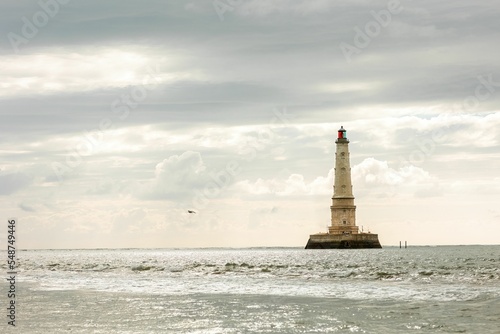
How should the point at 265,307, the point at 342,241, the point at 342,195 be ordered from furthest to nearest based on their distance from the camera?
the point at 342,241
the point at 342,195
the point at 265,307

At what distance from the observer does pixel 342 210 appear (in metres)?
142

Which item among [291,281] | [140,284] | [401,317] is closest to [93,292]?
[140,284]

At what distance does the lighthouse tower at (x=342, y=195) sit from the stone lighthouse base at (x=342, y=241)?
3.84ft

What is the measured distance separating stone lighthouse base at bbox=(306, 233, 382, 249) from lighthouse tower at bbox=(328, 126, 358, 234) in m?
1.17

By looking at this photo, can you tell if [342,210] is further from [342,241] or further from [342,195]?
[342,241]

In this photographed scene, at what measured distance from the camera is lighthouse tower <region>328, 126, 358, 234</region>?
142m

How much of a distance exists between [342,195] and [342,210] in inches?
113

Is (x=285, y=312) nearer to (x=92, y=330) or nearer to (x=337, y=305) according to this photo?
(x=337, y=305)

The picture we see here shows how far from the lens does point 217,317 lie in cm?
2884

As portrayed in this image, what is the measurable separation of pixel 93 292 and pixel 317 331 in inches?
844

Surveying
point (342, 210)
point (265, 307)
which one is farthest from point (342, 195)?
point (265, 307)

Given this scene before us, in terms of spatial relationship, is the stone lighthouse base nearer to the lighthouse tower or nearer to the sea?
the lighthouse tower

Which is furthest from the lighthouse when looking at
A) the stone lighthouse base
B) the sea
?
the sea

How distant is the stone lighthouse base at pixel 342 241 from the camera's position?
143875 millimetres
